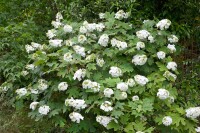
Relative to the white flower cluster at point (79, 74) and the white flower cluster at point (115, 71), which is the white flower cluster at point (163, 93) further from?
the white flower cluster at point (79, 74)

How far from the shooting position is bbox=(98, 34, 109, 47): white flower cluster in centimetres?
394

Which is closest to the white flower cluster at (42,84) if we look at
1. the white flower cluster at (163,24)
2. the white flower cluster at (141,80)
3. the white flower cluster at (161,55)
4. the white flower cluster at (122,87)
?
the white flower cluster at (122,87)

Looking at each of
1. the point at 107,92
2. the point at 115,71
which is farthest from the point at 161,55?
the point at 107,92

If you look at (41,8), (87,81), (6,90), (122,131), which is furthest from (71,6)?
(122,131)

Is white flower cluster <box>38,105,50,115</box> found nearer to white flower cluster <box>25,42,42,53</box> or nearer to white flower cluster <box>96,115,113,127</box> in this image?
white flower cluster <box>96,115,113,127</box>

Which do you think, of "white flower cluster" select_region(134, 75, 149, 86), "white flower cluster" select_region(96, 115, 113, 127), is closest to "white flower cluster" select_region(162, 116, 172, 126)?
"white flower cluster" select_region(134, 75, 149, 86)

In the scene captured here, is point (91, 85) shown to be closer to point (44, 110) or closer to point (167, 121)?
point (44, 110)

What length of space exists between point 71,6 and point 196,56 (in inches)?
76.4

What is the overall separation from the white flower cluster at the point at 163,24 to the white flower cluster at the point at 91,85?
1055 millimetres

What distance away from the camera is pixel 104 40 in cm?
394

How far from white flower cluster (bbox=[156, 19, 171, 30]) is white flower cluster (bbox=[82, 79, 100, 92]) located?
1055 mm

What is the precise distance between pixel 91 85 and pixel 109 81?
7.6 inches

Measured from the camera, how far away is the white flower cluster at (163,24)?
4055 millimetres

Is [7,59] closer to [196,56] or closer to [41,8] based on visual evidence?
[41,8]
